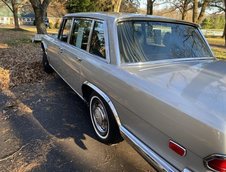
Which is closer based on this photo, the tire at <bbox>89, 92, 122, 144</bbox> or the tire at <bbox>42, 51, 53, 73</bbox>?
the tire at <bbox>89, 92, 122, 144</bbox>

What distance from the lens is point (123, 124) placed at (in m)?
2.94

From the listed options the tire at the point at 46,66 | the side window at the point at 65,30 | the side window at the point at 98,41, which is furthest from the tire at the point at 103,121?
the tire at the point at 46,66

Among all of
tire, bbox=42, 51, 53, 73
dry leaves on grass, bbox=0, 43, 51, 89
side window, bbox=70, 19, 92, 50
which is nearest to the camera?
side window, bbox=70, 19, 92, 50

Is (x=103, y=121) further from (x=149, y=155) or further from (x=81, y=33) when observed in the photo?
(x=81, y=33)

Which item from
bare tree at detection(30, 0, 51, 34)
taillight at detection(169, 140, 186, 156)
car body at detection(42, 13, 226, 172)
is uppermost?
bare tree at detection(30, 0, 51, 34)

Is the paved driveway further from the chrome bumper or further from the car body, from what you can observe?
the chrome bumper

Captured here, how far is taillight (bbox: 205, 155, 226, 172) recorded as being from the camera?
6.03ft

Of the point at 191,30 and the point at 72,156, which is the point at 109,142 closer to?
the point at 72,156

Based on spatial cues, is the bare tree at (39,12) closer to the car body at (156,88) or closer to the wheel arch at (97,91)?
the car body at (156,88)

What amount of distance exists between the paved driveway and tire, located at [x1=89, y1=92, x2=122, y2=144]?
0.44 ft

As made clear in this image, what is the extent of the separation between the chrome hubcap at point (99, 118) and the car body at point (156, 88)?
14 mm

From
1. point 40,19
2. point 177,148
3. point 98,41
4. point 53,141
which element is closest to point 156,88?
point 177,148

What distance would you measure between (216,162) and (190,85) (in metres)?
0.83

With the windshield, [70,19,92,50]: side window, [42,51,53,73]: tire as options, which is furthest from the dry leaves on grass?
the windshield
